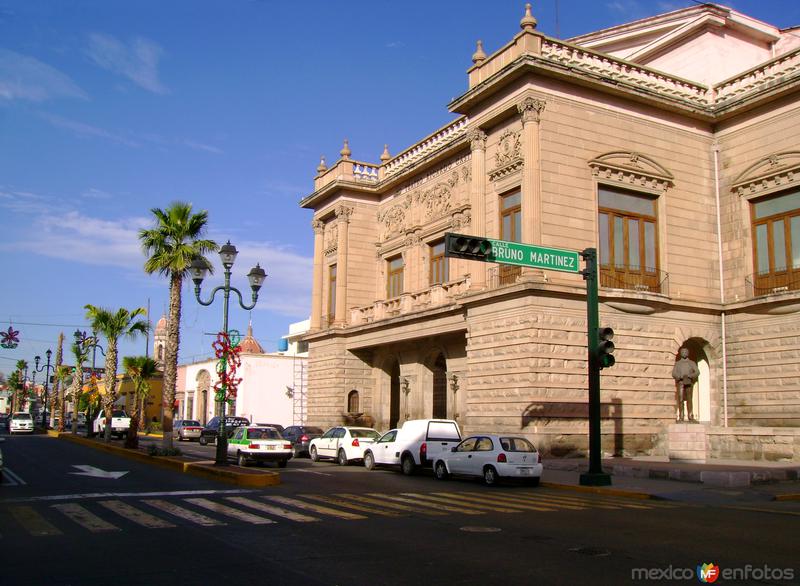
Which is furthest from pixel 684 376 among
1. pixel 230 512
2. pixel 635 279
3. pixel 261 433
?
pixel 230 512

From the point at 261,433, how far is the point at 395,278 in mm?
14885

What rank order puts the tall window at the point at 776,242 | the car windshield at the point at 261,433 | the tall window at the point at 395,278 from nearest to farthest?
the tall window at the point at 776,242, the car windshield at the point at 261,433, the tall window at the point at 395,278

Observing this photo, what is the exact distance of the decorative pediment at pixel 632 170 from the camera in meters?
29.3

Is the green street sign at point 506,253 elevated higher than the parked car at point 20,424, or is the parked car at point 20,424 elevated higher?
the green street sign at point 506,253

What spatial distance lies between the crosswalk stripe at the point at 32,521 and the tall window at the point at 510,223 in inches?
727

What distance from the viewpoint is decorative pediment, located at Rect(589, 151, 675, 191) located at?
2927 cm

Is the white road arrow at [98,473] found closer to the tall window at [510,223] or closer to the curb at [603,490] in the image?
the curb at [603,490]

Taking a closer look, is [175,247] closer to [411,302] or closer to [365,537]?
[411,302]

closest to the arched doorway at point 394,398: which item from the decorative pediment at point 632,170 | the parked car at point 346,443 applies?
the parked car at point 346,443

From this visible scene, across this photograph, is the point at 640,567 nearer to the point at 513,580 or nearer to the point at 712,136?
the point at 513,580

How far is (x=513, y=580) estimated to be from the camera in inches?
332

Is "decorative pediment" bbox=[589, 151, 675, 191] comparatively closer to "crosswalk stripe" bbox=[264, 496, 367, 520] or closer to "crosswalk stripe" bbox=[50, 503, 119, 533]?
"crosswalk stripe" bbox=[264, 496, 367, 520]

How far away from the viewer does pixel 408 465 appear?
25.7 metres

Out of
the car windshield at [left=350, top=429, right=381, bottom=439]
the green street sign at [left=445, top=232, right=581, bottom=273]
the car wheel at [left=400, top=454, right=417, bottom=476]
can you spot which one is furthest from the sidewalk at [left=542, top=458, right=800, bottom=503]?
the car windshield at [left=350, top=429, right=381, bottom=439]
